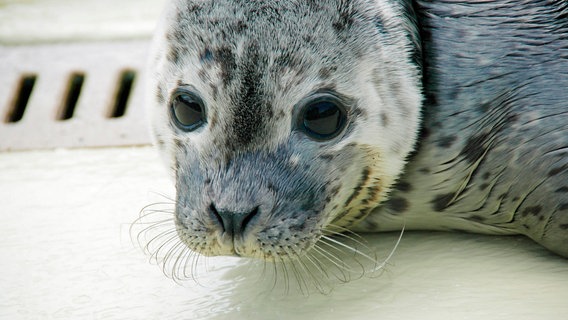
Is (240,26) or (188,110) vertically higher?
(240,26)

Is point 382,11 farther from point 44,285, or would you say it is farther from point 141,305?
point 44,285


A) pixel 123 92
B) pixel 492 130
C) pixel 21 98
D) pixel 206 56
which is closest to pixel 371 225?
pixel 492 130

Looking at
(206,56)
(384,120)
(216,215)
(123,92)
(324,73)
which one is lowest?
(216,215)

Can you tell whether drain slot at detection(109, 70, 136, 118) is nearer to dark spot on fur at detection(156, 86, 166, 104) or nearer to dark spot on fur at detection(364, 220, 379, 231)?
dark spot on fur at detection(156, 86, 166, 104)

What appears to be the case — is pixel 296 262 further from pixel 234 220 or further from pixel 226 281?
pixel 234 220

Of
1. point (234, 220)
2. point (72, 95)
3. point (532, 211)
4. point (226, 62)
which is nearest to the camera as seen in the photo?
point (234, 220)

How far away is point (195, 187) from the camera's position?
2.82m

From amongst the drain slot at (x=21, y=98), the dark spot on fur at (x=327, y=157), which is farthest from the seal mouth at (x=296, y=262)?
the drain slot at (x=21, y=98)

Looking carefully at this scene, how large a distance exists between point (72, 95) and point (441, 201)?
2.38m

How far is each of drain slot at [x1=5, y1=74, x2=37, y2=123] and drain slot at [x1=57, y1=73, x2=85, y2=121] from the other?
204 mm

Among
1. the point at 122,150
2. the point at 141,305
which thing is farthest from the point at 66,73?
the point at 141,305

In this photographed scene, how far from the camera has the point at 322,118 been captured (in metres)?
2.87

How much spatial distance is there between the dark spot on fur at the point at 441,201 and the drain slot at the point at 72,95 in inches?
85.8

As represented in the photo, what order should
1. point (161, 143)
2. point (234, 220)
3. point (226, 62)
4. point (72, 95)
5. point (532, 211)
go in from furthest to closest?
point (72, 95) < point (161, 143) < point (532, 211) < point (226, 62) < point (234, 220)
